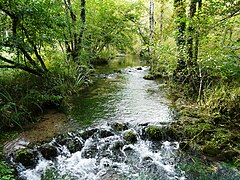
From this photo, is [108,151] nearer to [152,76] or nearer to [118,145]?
[118,145]

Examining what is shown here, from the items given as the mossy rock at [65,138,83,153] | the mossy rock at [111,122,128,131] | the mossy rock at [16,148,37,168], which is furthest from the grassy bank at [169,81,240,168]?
the mossy rock at [16,148,37,168]

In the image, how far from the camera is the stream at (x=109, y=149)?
3.88 m

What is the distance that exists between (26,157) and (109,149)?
177 cm

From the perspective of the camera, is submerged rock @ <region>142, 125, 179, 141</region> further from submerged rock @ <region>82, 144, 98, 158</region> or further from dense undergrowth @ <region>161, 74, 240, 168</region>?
submerged rock @ <region>82, 144, 98, 158</region>

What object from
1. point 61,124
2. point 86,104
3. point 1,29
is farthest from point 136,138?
point 1,29

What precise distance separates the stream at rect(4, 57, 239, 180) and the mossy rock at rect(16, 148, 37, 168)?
20 mm

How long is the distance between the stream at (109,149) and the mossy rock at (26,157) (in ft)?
0.07

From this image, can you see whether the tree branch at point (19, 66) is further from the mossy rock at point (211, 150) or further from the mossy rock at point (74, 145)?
the mossy rock at point (211, 150)

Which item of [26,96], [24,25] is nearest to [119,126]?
[26,96]

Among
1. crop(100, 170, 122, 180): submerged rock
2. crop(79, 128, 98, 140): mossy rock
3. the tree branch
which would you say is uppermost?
the tree branch

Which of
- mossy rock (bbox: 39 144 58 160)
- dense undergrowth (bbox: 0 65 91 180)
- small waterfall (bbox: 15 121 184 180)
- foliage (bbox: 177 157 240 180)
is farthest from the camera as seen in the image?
dense undergrowth (bbox: 0 65 91 180)

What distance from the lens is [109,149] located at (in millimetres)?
4637

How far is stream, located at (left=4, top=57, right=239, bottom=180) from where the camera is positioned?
3877mm

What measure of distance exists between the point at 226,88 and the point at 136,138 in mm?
2874
